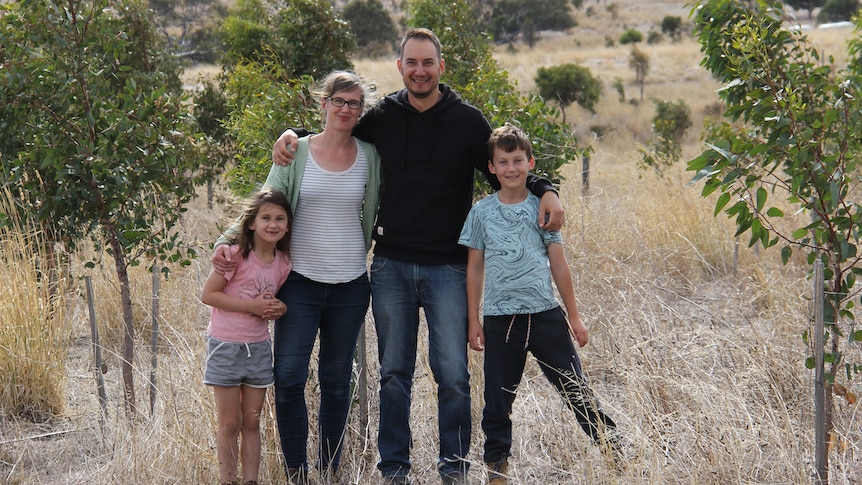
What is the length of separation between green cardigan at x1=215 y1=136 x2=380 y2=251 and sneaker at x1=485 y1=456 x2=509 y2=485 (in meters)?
1.06

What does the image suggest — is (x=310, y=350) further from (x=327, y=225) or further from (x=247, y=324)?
(x=327, y=225)

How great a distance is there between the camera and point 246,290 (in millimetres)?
3463

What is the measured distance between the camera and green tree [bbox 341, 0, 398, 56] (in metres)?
35.9

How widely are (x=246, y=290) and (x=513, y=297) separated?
3.42 feet

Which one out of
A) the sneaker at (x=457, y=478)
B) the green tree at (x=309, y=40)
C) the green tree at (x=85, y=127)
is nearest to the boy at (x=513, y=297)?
the sneaker at (x=457, y=478)

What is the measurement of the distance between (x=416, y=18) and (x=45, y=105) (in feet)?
14.6

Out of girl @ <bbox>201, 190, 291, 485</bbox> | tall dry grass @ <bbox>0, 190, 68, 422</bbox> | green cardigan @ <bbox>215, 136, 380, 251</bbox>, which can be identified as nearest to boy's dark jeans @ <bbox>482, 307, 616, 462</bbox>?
green cardigan @ <bbox>215, 136, 380, 251</bbox>

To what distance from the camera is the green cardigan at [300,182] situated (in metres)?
3.53

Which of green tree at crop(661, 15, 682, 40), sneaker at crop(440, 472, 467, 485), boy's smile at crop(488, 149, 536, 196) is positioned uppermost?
green tree at crop(661, 15, 682, 40)

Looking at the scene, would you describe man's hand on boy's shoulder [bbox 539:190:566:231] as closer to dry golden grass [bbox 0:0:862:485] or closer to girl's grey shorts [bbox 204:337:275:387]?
dry golden grass [bbox 0:0:862:485]

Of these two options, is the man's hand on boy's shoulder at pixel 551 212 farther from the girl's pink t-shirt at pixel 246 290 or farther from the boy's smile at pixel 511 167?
the girl's pink t-shirt at pixel 246 290

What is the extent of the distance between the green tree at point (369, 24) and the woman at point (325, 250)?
108 feet

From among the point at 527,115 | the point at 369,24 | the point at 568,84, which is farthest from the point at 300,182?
the point at 369,24

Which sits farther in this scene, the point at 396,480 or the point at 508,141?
the point at 396,480
